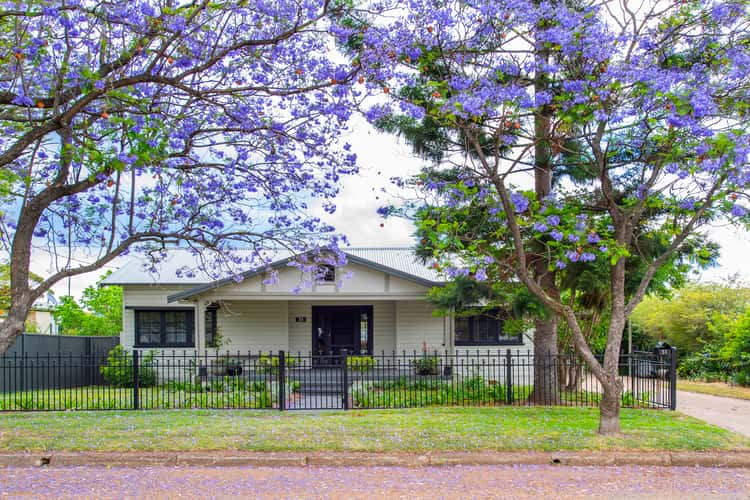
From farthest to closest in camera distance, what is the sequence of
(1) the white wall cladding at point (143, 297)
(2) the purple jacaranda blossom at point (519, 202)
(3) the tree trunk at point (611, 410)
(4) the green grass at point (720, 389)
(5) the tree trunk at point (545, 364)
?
(1) the white wall cladding at point (143, 297), (4) the green grass at point (720, 389), (5) the tree trunk at point (545, 364), (2) the purple jacaranda blossom at point (519, 202), (3) the tree trunk at point (611, 410)

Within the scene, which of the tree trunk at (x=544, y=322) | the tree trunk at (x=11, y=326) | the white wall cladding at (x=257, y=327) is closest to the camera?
the tree trunk at (x=11, y=326)

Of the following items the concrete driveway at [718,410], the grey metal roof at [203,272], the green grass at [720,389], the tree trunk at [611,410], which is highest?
the grey metal roof at [203,272]

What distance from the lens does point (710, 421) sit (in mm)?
12367

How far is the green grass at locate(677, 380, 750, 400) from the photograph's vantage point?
17094 mm

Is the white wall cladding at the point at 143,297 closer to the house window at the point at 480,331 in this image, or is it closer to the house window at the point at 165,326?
the house window at the point at 165,326

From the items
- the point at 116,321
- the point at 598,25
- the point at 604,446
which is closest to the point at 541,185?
the point at 598,25

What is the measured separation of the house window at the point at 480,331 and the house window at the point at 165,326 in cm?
896

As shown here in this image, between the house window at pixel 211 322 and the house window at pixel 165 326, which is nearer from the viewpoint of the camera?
the house window at pixel 211 322

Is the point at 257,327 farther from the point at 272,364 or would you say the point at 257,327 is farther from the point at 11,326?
the point at 11,326

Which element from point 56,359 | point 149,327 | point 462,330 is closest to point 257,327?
point 149,327

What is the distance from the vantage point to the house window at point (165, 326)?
902 inches

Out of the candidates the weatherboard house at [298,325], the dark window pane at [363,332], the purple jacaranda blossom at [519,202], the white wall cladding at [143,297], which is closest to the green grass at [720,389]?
the weatherboard house at [298,325]

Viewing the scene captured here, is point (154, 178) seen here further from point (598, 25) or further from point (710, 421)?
point (710, 421)

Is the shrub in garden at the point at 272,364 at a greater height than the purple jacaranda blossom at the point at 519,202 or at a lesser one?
lesser
